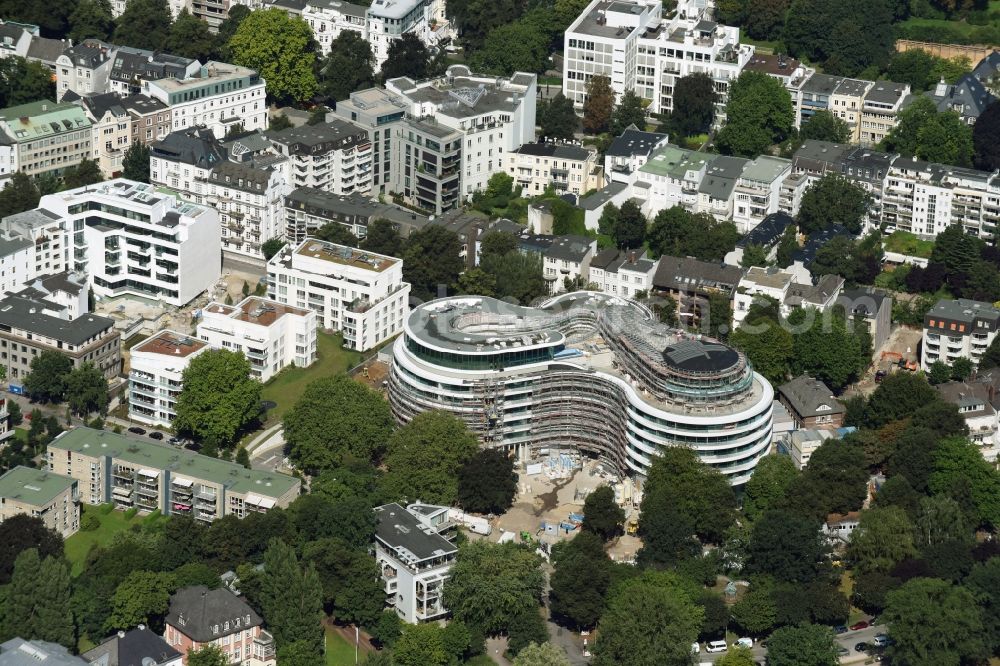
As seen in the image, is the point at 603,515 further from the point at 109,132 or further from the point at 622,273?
the point at 109,132

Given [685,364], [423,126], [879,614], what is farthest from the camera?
[423,126]

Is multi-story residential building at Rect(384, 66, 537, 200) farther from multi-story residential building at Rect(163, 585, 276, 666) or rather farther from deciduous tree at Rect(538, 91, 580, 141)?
multi-story residential building at Rect(163, 585, 276, 666)

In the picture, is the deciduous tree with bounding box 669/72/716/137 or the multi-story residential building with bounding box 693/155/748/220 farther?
the deciduous tree with bounding box 669/72/716/137

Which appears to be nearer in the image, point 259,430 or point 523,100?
point 259,430

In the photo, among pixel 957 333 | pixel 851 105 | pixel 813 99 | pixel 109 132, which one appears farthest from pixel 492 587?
pixel 851 105

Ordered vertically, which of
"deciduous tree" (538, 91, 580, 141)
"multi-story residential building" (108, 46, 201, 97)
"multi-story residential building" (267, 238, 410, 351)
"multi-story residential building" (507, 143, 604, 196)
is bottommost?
"multi-story residential building" (267, 238, 410, 351)

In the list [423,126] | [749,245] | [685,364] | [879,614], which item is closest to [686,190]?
[749,245]

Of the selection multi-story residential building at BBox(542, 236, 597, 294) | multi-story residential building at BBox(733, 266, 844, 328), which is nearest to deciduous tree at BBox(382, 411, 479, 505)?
multi-story residential building at BBox(542, 236, 597, 294)

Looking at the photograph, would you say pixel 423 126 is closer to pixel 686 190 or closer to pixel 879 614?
pixel 686 190
